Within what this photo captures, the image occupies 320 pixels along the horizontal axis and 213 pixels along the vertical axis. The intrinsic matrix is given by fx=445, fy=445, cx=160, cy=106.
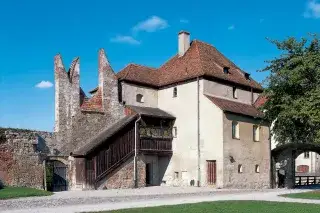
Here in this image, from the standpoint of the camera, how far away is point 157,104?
3856cm

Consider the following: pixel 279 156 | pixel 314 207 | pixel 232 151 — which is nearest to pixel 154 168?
pixel 232 151

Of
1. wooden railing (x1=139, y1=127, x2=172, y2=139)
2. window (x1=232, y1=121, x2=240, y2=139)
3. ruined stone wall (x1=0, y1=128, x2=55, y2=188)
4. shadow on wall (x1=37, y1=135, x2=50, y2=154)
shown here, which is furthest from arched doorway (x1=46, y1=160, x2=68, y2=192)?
window (x1=232, y1=121, x2=240, y2=139)

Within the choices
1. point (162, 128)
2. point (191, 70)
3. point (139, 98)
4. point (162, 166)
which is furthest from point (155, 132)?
point (191, 70)

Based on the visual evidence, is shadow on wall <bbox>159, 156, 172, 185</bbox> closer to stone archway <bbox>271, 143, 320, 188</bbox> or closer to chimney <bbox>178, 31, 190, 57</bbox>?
stone archway <bbox>271, 143, 320, 188</bbox>

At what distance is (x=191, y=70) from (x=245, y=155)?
805cm

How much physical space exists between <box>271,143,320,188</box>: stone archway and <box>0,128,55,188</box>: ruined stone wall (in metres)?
19.7

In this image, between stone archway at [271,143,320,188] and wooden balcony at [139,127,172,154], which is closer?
wooden balcony at [139,127,172,154]

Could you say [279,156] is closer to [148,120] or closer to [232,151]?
[232,151]

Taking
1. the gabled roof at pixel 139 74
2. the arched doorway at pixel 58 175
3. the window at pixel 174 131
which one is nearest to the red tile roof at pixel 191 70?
the gabled roof at pixel 139 74

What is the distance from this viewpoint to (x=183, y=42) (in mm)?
39531

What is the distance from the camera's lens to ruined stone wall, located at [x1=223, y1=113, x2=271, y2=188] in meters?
33.4

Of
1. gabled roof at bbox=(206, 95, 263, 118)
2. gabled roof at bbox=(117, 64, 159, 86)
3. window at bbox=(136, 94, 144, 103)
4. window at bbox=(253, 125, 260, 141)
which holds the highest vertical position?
gabled roof at bbox=(117, 64, 159, 86)

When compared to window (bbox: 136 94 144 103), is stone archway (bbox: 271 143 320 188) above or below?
below

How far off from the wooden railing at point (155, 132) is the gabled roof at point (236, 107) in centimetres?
469
